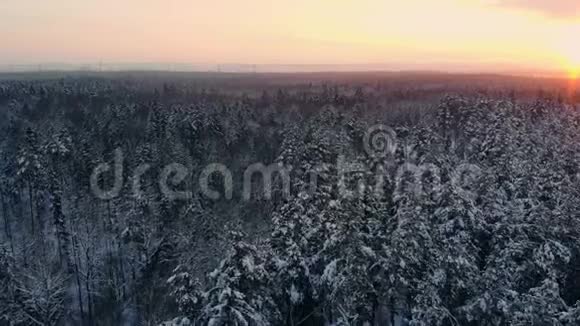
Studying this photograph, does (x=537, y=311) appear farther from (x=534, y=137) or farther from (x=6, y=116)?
(x=6, y=116)

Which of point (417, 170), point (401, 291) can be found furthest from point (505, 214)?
point (401, 291)

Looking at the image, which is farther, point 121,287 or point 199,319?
point 121,287

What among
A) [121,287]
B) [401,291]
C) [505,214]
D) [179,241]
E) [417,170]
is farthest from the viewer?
[121,287]

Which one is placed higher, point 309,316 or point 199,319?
point 199,319

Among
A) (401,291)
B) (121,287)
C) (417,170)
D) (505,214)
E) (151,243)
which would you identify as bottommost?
(121,287)

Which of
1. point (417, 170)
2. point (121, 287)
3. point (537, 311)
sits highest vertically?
point (417, 170)

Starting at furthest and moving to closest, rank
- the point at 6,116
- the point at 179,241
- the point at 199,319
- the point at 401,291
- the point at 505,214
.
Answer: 1. the point at 6,116
2. the point at 179,241
3. the point at 505,214
4. the point at 401,291
5. the point at 199,319

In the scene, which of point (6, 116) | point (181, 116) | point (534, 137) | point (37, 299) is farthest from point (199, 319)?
point (6, 116)

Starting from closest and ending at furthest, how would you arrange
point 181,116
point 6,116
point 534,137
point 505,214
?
point 505,214, point 534,137, point 181,116, point 6,116

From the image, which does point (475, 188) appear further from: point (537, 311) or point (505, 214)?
point (537, 311)
